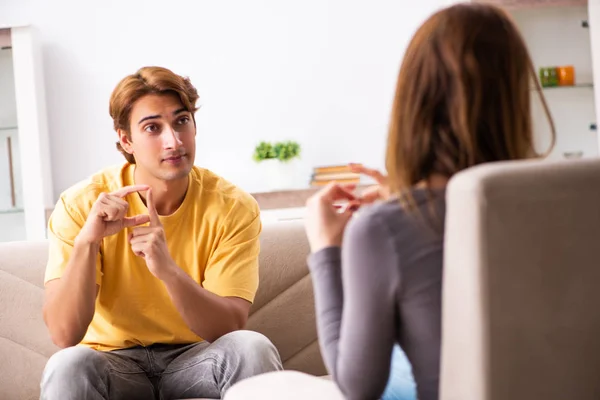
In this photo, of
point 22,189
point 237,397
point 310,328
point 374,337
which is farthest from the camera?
point 22,189

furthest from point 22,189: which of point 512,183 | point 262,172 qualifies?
point 512,183

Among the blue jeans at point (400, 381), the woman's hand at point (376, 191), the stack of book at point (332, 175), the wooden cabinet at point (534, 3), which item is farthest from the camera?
the stack of book at point (332, 175)

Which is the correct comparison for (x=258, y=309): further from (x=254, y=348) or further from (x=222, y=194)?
(x=254, y=348)

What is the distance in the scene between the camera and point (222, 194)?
7.44 ft

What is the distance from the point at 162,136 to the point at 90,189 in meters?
0.24

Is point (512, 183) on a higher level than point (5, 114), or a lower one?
lower

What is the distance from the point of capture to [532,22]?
4281 millimetres

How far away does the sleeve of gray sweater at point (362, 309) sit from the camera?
1093 mm

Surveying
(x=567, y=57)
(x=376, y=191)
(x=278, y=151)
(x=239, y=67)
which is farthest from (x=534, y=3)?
(x=376, y=191)

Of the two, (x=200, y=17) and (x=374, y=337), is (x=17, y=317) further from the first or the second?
(x=200, y=17)

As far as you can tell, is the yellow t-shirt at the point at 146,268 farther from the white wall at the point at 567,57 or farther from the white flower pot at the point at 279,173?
the white wall at the point at 567,57

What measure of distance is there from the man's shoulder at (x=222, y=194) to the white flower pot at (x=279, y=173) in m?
2.23

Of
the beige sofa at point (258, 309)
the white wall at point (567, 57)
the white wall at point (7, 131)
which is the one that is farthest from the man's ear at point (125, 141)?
the white wall at point (567, 57)

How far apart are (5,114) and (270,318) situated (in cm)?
285
